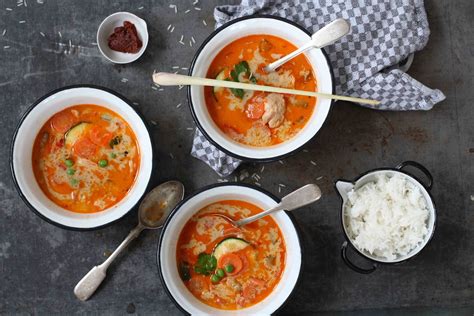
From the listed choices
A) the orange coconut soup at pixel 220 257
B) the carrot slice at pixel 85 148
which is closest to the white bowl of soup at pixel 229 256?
the orange coconut soup at pixel 220 257

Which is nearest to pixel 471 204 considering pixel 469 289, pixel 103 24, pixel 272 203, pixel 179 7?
pixel 469 289

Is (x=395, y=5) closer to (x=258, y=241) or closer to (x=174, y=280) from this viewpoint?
(x=258, y=241)

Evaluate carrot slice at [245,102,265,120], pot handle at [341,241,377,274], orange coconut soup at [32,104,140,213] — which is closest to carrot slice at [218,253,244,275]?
pot handle at [341,241,377,274]

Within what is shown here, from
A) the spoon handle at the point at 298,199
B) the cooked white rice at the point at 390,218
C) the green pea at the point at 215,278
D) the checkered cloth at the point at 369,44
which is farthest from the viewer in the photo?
the checkered cloth at the point at 369,44

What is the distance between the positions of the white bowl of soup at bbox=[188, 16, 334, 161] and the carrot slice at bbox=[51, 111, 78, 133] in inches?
31.1

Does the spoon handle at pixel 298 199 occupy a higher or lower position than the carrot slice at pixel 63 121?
lower

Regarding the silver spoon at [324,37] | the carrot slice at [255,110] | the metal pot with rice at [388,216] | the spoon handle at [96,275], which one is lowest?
the spoon handle at [96,275]

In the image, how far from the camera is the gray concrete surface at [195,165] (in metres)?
3.65

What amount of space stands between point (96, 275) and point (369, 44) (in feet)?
7.39

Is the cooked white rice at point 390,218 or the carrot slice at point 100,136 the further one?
the carrot slice at point 100,136

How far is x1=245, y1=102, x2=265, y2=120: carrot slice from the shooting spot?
3426 mm

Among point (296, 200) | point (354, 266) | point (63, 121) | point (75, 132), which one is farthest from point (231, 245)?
point (63, 121)

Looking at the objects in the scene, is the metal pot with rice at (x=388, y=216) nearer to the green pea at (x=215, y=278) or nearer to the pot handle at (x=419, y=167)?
the pot handle at (x=419, y=167)

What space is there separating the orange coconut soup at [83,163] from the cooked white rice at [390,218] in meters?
1.38
